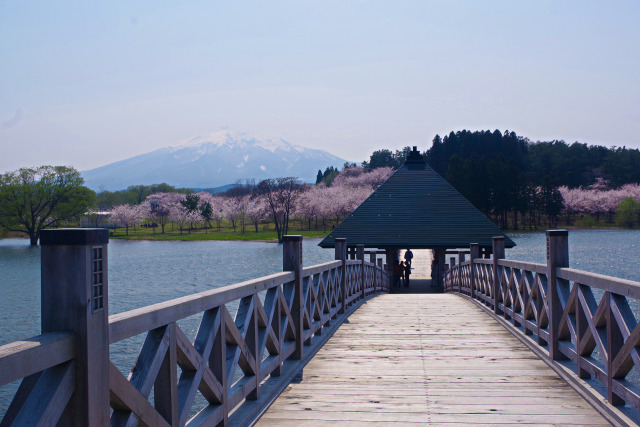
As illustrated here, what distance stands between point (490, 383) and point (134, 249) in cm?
5127

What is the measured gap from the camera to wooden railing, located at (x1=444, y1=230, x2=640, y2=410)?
3.70 meters

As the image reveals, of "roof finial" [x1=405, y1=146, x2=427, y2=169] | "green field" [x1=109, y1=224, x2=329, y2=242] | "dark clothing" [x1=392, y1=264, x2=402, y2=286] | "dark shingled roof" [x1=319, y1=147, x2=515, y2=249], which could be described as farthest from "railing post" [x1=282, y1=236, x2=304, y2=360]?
"green field" [x1=109, y1=224, x2=329, y2=242]

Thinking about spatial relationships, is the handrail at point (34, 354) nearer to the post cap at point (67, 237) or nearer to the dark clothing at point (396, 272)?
the post cap at point (67, 237)

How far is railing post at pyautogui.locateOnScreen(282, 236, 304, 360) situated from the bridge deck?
272mm

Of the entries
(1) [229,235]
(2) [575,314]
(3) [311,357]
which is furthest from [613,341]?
(1) [229,235]

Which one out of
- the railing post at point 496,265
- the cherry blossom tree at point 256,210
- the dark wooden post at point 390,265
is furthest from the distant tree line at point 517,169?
the railing post at point 496,265

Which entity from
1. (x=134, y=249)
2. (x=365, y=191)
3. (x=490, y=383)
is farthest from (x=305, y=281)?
(x=365, y=191)

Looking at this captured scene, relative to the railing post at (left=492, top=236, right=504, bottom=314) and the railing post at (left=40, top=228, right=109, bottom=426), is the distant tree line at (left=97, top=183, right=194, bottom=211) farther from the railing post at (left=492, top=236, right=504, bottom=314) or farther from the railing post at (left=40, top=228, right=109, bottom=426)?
the railing post at (left=40, top=228, right=109, bottom=426)

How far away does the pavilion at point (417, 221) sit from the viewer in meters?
20.8

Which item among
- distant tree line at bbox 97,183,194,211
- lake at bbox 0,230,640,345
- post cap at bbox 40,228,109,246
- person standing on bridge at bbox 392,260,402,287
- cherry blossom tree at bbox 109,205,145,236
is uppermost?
distant tree line at bbox 97,183,194,211

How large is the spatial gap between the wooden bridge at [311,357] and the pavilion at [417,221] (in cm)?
1273

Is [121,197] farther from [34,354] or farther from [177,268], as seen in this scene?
[34,354]

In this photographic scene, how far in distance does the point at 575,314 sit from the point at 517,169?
2733 inches

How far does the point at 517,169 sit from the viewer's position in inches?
2771
